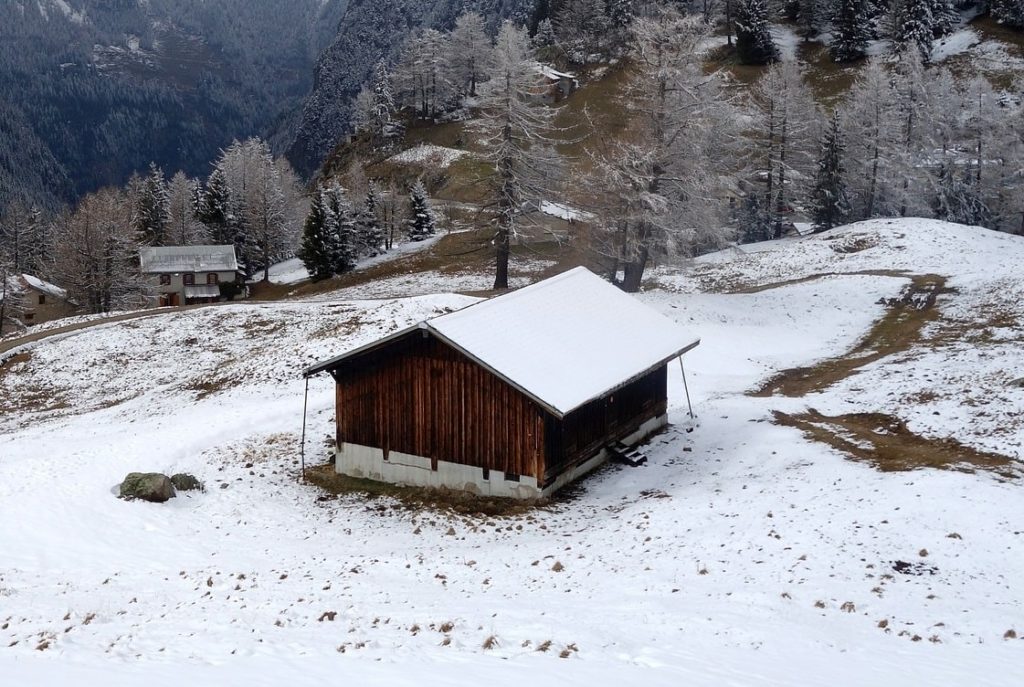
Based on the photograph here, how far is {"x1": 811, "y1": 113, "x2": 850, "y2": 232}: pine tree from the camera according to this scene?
222 ft

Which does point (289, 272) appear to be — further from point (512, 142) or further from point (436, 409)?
point (436, 409)

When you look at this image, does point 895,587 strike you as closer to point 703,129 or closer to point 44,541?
point 44,541

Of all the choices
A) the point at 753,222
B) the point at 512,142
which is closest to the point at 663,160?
the point at 512,142

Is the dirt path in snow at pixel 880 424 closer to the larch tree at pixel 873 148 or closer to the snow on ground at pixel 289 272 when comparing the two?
the larch tree at pixel 873 148

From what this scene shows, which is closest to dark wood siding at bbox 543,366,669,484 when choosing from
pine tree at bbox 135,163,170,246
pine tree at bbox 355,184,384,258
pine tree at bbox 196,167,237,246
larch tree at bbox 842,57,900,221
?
larch tree at bbox 842,57,900,221

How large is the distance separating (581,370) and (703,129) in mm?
23342

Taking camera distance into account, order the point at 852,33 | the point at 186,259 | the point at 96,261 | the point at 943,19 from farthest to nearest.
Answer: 1. the point at 852,33
2. the point at 943,19
3. the point at 186,259
4. the point at 96,261

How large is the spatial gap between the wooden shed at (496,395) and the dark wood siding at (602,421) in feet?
0.19

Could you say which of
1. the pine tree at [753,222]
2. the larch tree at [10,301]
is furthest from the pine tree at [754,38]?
the larch tree at [10,301]

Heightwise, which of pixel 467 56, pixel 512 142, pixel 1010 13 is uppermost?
pixel 1010 13

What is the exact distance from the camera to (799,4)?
120500 mm

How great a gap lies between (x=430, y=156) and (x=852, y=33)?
5577 centimetres

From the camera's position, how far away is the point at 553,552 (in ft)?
62.2

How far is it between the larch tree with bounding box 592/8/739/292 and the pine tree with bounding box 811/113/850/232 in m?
27.3
